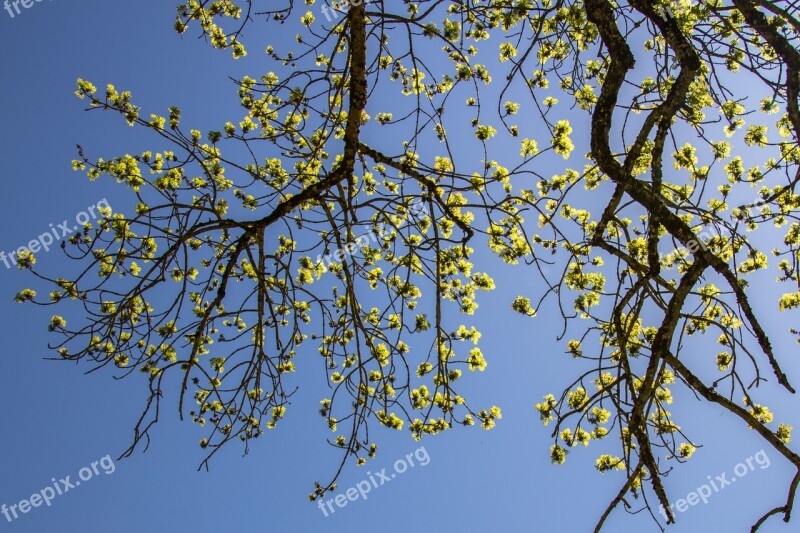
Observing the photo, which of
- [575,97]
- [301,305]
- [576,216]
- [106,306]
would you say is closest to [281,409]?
[301,305]

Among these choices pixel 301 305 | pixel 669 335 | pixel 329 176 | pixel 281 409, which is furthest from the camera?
pixel 301 305

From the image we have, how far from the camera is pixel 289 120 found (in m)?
4.54

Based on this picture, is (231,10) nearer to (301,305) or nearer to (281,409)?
(301,305)

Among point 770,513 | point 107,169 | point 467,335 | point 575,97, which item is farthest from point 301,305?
point 770,513

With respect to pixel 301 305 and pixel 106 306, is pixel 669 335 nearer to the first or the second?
pixel 301 305

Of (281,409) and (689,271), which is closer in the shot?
(689,271)

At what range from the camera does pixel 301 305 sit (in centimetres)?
482

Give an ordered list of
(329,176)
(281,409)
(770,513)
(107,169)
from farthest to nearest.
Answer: (281,409), (107,169), (329,176), (770,513)

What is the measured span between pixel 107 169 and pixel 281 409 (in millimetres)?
2370

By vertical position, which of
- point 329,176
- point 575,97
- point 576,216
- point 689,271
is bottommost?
point 689,271

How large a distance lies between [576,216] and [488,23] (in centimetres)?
190

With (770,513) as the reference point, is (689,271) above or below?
above

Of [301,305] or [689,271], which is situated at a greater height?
[301,305]

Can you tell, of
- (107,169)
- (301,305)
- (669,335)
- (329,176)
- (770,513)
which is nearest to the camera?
(770,513)
